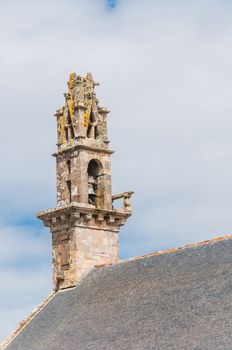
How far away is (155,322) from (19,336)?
850 cm

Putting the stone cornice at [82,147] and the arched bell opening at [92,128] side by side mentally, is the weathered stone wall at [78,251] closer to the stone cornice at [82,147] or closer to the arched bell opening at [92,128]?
the stone cornice at [82,147]

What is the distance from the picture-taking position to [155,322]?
107 feet

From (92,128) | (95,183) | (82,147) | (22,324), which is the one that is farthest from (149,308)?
(92,128)

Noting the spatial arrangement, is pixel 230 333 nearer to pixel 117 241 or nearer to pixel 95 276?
pixel 95 276

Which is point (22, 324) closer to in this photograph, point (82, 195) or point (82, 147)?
point (82, 195)

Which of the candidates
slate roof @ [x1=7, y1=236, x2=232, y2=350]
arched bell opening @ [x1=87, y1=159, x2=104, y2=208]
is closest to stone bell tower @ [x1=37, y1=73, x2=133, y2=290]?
arched bell opening @ [x1=87, y1=159, x2=104, y2=208]

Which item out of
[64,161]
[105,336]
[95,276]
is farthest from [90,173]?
[105,336]

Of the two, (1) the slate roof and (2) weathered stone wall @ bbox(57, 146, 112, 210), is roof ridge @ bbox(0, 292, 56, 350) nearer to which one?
(1) the slate roof

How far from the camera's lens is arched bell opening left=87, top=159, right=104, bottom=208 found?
1711 inches

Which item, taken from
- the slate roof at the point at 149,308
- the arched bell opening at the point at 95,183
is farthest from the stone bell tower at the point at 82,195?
the slate roof at the point at 149,308

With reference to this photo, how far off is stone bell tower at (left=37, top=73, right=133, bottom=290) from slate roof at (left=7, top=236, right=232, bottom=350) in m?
1.76

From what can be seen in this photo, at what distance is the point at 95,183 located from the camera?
43906 mm

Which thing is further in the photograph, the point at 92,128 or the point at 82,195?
the point at 92,128

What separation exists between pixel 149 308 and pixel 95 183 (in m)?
11.1
